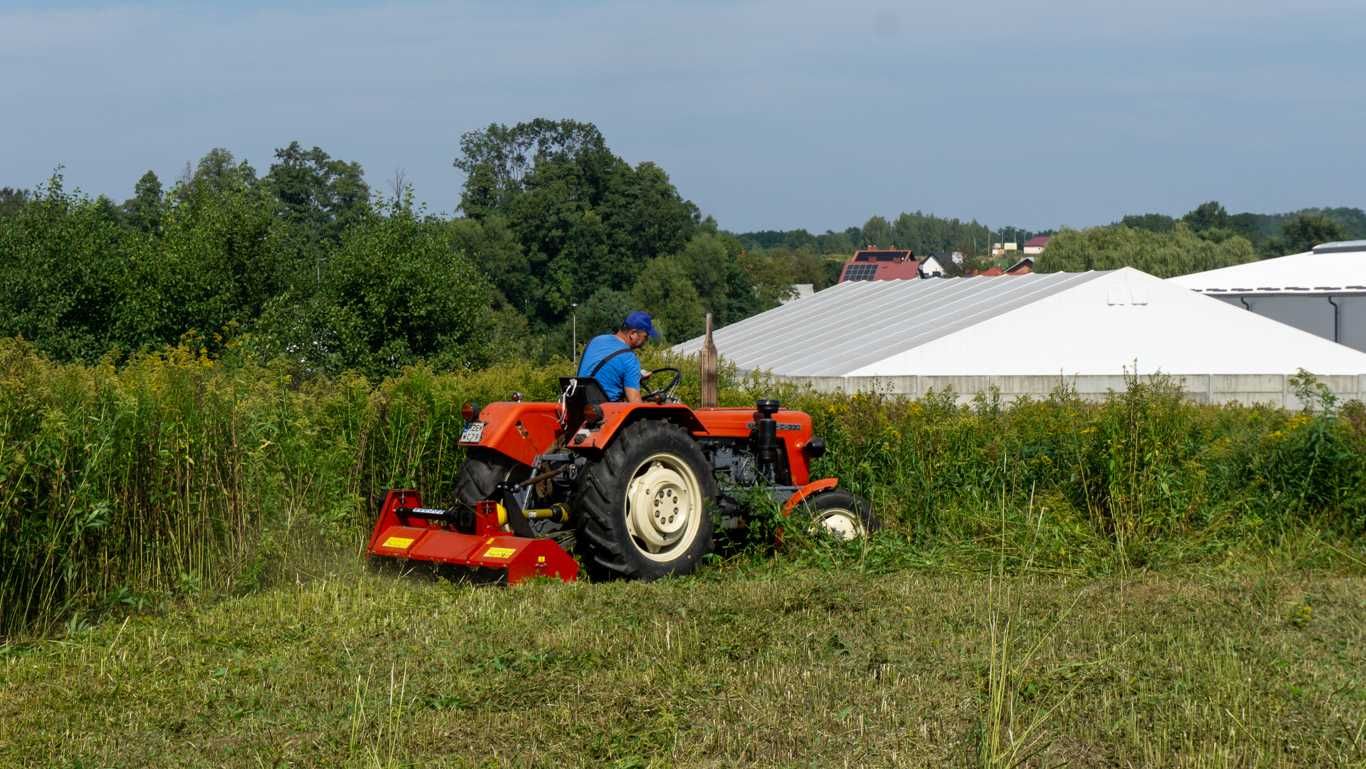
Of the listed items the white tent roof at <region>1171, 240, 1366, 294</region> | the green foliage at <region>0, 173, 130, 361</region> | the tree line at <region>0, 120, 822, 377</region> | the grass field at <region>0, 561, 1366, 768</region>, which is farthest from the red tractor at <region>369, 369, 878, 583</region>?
the white tent roof at <region>1171, 240, 1366, 294</region>

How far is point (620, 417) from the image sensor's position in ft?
29.9

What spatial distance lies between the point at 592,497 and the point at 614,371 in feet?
3.63

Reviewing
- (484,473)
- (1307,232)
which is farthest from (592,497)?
(1307,232)

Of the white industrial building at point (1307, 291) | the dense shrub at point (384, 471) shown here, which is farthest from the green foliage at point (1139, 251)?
the dense shrub at point (384, 471)

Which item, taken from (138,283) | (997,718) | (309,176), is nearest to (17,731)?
(997,718)

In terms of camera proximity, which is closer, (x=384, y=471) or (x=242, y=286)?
(x=384, y=471)

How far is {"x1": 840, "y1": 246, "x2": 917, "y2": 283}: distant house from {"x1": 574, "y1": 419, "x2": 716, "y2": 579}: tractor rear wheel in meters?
102

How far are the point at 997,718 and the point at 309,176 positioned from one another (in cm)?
9693

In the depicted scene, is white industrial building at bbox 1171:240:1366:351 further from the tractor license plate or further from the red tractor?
the tractor license plate

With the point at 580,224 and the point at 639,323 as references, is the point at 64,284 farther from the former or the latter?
the point at 580,224

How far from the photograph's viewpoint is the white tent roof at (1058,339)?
3195 centimetres

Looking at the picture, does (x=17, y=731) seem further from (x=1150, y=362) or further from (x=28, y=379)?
(x=1150, y=362)

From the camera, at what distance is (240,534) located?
8898 mm

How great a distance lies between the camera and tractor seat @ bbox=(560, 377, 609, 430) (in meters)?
9.60
